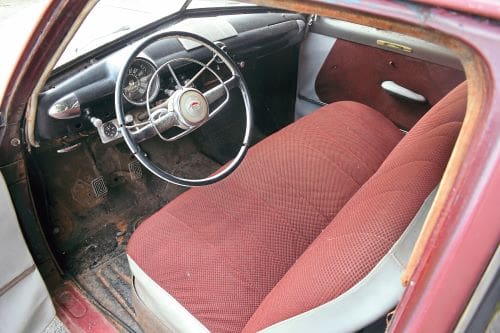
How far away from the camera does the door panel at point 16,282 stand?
1.48m

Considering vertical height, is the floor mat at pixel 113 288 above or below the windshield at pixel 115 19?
below

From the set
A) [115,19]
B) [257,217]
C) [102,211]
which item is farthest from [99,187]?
[257,217]

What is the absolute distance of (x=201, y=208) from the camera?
1.55 m

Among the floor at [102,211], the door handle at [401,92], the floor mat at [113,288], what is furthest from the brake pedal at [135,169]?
the door handle at [401,92]

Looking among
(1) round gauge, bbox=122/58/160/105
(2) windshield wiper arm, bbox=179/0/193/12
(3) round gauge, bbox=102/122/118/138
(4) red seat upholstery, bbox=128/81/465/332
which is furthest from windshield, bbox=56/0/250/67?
(4) red seat upholstery, bbox=128/81/465/332

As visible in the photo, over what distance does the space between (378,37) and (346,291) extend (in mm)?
1574

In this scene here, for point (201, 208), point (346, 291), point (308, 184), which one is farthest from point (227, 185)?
point (346, 291)

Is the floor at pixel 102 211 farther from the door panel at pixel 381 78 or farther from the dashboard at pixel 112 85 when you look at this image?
the door panel at pixel 381 78

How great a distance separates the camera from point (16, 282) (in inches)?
60.7

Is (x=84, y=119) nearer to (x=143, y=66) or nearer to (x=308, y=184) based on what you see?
(x=143, y=66)

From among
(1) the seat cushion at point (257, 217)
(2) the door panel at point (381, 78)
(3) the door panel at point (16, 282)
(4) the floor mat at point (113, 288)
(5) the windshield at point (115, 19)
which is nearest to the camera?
(1) the seat cushion at point (257, 217)

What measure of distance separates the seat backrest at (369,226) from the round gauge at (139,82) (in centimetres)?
86

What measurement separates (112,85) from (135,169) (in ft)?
2.23

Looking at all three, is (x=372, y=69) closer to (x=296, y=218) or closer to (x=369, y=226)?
(x=296, y=218)
